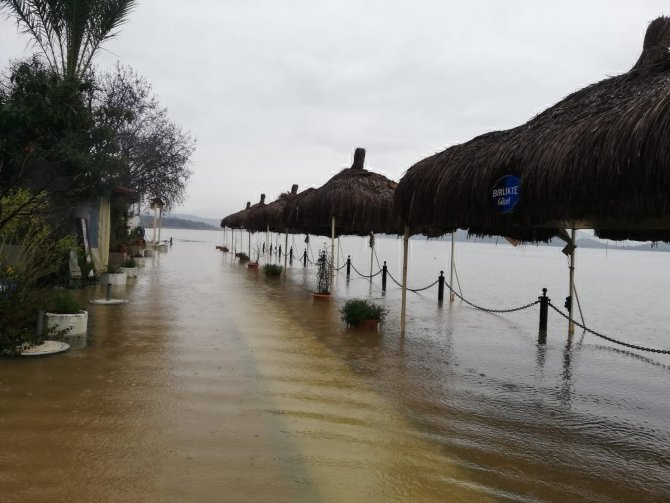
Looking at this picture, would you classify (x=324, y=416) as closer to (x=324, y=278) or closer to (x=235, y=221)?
(x=324, y=278)

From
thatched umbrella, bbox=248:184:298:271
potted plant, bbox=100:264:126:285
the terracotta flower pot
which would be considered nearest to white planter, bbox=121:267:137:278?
potted plant, bbox=100:264:126:285

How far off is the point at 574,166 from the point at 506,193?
1.14m

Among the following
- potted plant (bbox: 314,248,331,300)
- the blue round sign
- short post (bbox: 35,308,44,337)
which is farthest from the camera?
potted plant (bbox: 314,248,331,300)

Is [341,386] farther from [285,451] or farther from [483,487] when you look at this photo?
[483,487]

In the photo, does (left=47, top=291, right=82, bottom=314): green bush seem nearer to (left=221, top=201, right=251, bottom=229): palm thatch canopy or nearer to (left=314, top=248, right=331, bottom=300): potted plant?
(left=314, top=248, right=331, bottom=300): potted plant

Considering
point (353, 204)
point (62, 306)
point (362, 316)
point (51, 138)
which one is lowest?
point (362, 316)

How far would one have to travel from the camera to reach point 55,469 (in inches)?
132

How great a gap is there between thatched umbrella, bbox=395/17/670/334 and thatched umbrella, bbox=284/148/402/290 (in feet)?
12.7

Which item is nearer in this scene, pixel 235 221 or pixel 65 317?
pixel 65 317

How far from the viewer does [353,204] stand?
12180mm

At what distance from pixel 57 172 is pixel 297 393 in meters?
4.71

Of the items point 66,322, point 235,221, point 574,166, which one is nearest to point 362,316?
point 66,322

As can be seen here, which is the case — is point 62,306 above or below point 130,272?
above

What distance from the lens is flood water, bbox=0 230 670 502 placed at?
3383mm
